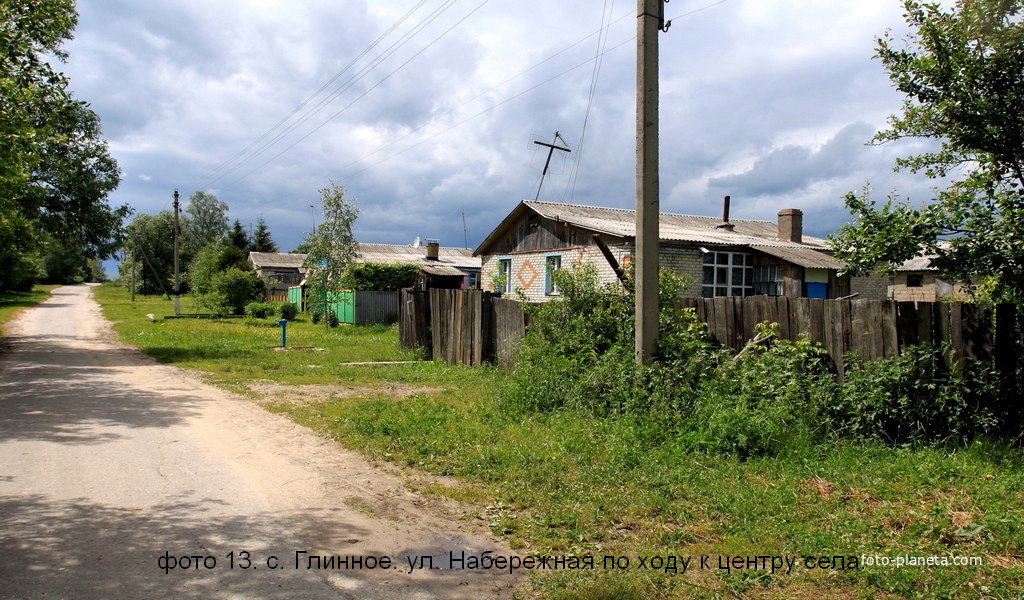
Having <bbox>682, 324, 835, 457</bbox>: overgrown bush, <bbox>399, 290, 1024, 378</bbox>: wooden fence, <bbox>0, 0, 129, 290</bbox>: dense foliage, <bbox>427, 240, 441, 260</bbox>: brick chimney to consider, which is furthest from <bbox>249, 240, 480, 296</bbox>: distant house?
<bbox>682, 324, 835, 457</bbox>: overgrown bush

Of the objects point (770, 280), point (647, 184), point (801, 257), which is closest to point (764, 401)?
point (647, 184)

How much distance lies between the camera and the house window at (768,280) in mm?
22594

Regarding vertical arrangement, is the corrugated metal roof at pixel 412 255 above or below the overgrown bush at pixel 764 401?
above

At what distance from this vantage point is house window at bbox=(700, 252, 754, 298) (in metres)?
22.2

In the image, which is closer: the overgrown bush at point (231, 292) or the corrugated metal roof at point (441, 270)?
the overgrown bush at point (231, 292)

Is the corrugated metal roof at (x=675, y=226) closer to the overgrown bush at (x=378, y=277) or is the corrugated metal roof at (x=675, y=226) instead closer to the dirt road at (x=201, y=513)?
the overgrown bush at (x=378, y=277)

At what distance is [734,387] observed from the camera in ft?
23.1

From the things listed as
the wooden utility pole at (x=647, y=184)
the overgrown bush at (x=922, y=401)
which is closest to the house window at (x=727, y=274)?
the wooden utility pole at (x=647, y=184)

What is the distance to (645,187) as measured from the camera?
7.86 meters

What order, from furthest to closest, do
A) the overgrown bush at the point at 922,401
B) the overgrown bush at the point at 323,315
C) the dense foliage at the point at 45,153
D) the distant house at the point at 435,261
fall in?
the distant house at the point at 435,261, the overgrown bush at the point at 323,315, the dense foliage at the point at 45,153, the overgrown bush at the point at 922,401

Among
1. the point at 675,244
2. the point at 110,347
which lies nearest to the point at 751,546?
the point at 675,244

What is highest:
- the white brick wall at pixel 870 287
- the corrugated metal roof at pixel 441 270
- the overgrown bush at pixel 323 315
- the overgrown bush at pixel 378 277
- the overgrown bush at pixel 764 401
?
the corrugated metal roof at pixel 441 270

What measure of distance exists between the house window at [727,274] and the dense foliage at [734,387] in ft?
44.8

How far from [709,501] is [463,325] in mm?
9221
